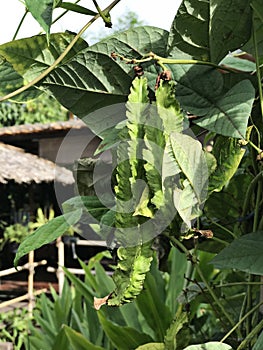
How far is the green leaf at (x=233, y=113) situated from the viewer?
28 centimetres

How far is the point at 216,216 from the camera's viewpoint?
0.47 m

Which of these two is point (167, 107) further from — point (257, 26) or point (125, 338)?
point (125, 338)

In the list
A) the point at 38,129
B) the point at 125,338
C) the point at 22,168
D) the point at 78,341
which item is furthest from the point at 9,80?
the point at 38,129

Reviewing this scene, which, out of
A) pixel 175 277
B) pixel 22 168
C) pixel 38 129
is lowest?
pixel 22 168

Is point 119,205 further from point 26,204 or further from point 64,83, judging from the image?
point 26,204

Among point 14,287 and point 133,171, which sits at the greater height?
point 133,171

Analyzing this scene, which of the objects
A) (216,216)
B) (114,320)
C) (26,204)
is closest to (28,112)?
(26,204)

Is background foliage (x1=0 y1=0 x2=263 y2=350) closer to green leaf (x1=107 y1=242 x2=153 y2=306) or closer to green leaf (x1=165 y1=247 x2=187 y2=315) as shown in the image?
green leaf (x1=107 y1=242 x2=153 y2=306)

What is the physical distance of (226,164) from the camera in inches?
11.7

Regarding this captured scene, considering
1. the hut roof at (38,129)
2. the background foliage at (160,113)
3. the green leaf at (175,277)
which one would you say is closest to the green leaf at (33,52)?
the background foliage at (160,113)

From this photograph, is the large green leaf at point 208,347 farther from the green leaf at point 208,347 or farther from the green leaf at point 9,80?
the green leaf at point 9,80

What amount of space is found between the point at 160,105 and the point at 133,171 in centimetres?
3

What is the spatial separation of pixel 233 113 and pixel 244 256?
9cm

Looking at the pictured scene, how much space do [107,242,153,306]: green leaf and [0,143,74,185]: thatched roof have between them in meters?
5.00
